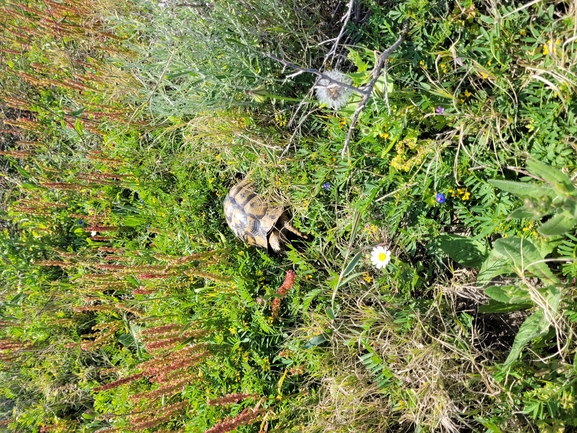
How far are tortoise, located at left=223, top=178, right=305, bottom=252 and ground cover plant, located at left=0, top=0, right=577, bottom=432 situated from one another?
0.26ft

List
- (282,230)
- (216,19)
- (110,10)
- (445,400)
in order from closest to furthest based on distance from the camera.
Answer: (445,400) → (216,19) → (282,230) → (110,10)

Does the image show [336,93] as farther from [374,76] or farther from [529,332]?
[529,332]

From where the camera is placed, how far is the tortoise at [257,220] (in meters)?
2.67

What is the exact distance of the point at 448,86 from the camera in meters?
2.17

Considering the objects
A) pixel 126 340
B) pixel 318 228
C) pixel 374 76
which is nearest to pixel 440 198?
pixel 374 76

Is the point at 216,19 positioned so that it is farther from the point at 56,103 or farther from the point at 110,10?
the point at 56,103

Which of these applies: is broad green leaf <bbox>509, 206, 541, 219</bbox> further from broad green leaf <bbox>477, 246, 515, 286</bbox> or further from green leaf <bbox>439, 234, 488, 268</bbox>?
green leaf <bbox>439, 234, 488, 268</bbox>

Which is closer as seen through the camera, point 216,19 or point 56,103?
point 216,19

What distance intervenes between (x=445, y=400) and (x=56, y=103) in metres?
3.83

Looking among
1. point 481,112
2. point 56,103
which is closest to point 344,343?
point 481,112

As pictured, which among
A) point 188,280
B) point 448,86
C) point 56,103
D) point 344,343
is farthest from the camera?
point 56,103

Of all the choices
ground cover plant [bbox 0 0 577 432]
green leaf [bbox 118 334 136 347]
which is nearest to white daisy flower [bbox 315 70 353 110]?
ground cover plant [bbox 0 0 577 432]

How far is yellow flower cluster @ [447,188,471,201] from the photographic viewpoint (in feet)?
6.92

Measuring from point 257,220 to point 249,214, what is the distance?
0.20 ft
